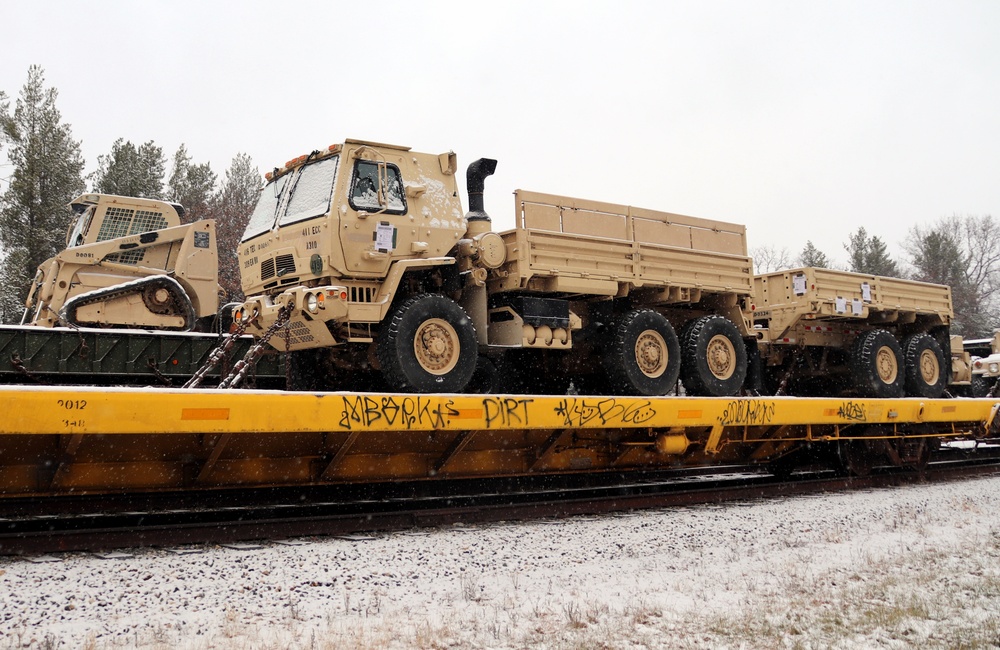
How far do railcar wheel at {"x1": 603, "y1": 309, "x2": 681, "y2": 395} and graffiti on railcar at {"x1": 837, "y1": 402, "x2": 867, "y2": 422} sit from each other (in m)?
1.87

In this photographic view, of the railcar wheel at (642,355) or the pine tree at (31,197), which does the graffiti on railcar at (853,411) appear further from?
the pine tree at (31,197)

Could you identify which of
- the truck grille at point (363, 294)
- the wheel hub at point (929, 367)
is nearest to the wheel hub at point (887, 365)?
the wheel hub at point (929, 367)

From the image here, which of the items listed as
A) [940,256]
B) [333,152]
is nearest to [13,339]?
[333,152]

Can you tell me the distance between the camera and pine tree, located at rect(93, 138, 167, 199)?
33656mm

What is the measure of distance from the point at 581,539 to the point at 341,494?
7.42 feet

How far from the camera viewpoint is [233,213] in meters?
36.1

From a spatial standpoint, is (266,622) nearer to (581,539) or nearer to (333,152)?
(581,539)

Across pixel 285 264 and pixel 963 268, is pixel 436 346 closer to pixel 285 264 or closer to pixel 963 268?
pixel 285 264

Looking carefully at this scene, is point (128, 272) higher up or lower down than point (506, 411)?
higher up

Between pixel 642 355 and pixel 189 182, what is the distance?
34052 mm

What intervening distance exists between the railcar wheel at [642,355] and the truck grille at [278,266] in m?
3.74

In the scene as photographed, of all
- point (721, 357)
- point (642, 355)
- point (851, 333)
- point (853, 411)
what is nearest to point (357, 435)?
point (642, 355)

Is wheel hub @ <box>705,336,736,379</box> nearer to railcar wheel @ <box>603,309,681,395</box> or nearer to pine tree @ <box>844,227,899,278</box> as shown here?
railcar wheel @ <box>603,309,681,395</box>

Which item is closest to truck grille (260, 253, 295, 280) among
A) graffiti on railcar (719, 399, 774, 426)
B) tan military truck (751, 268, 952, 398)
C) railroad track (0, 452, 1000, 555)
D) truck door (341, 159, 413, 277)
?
truck door (341, 159, 413, 277)
